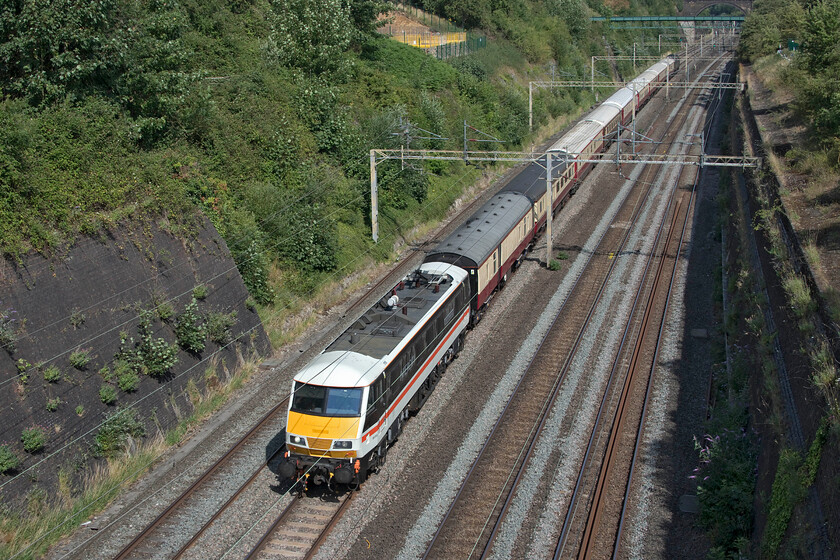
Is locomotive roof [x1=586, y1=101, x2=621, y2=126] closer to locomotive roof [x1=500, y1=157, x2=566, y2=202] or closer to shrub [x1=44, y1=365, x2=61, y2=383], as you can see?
locomotive roof [x1=500, y1=157, x2=566, y2=202]

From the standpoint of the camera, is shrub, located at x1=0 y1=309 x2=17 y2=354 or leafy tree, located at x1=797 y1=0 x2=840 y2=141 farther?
leafy tree, located at x1=797 y1=0 x2=840 y2=141

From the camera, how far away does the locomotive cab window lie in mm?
15078

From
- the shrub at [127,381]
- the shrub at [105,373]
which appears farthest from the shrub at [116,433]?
the shrub at [105,373]

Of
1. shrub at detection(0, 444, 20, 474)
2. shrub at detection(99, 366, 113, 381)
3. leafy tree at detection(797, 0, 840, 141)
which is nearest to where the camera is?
shrub at detection(0, 444, 20, 474)

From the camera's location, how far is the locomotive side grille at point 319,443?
14.9 metres

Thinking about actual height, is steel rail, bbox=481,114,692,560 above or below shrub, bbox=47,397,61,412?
below

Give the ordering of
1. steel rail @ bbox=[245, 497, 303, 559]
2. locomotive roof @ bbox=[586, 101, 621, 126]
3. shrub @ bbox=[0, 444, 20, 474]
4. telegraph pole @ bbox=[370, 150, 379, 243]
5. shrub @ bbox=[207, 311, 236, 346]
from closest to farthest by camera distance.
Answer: steel rail @ bbox=[245, 497, 303, 559]
shrub @ bbox=[0, 444, 20, 474]
shrub @ bbox=[207, 311, 236, 346]
telegraph pole @ bbox=[370, 150, 379, 243]
locomotive roof @ bbox=[586, 101, 621, 126]

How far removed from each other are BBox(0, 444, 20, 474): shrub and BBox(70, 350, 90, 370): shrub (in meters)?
2.49

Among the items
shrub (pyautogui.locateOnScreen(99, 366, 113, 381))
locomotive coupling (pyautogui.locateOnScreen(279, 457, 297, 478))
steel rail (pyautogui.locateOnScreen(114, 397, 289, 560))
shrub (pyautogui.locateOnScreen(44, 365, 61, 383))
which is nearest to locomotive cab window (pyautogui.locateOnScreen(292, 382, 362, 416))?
locomotive coupling (pyautogui.locateOnScreen(279, 457, 297, 478))

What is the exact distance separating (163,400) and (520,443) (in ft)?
29.6

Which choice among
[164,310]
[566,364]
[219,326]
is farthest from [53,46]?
[566,364]

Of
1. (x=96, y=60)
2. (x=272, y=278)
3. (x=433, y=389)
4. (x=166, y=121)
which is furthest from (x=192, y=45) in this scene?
(x=433, y=389)

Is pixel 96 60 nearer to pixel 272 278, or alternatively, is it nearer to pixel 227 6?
pixel 272 278

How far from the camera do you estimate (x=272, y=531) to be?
14.3m
